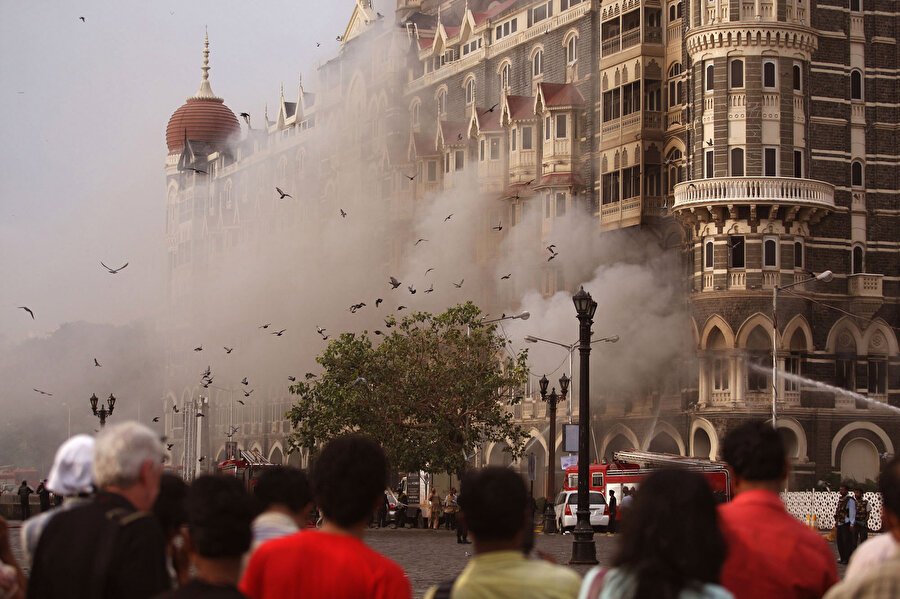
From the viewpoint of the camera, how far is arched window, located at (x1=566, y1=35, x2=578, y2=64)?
63875 mm

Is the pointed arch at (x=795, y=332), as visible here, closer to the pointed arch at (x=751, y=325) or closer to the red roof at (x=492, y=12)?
the pointed arch at (x=751, y=325)

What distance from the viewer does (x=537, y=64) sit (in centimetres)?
6738

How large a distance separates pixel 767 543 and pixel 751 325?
47.6 meters

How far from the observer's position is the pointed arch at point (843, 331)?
55162 millimetres

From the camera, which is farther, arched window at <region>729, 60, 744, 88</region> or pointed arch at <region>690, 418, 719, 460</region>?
arched window at <region>729, 60, 744, 88</region>

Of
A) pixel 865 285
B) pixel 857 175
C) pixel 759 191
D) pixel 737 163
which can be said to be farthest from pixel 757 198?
pixel 865 285

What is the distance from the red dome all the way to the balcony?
64.4 m

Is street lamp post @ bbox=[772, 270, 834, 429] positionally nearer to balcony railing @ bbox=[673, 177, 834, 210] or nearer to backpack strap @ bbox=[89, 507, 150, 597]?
balcony railing @ bbox=[673, 177, 834, 210]

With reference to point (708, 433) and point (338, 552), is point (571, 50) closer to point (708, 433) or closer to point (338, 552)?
point (708, 433)

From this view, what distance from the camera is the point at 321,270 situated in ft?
280

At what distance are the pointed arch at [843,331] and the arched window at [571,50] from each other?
16725 mm

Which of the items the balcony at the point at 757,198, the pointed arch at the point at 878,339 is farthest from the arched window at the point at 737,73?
the pointed arch at the point at 878,339

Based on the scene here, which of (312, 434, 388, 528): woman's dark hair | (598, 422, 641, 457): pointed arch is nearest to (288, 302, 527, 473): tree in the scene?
(598, 422, 641, 457): pointed arch

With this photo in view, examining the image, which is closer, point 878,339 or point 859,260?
point 878,339
